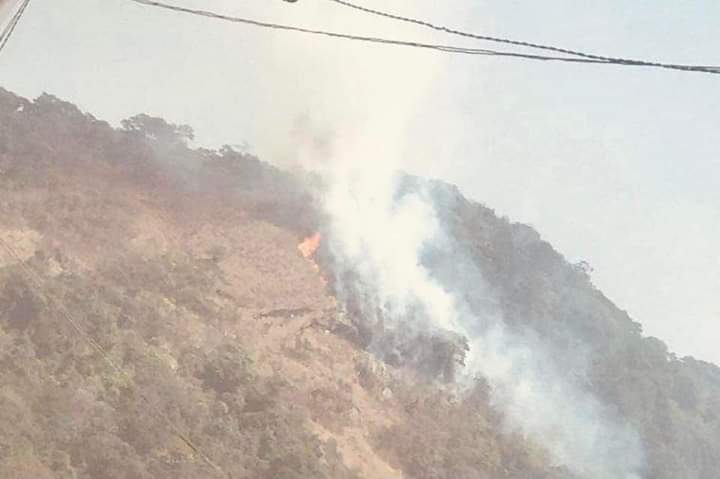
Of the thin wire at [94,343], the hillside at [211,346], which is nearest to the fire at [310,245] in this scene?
the hillside at [211,346]

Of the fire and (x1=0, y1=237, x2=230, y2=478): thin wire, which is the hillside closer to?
(x1=0, y1=237, x2=230, y2=478): thin wire

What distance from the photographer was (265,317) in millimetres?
27578

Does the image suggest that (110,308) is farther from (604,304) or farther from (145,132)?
(604,304)

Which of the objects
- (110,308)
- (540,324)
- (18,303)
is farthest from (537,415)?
(18,303)

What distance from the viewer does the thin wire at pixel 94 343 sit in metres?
19.4

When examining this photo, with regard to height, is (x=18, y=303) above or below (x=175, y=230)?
below

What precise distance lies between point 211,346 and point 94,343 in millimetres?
3792

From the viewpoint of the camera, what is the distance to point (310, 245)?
33156 millimetres

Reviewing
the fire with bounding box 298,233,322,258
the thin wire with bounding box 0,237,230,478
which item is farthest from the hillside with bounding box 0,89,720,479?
the fire with bounding box 298,233,322,258

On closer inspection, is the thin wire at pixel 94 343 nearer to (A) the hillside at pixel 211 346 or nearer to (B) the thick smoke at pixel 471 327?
(A) the hillside at pixel 211 346

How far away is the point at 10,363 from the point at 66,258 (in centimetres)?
553

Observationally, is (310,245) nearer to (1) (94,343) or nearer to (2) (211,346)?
(2) (211,346)

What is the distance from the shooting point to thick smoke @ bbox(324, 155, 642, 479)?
32.8 meters

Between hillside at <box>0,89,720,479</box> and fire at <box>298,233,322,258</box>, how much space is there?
304 millimetres
